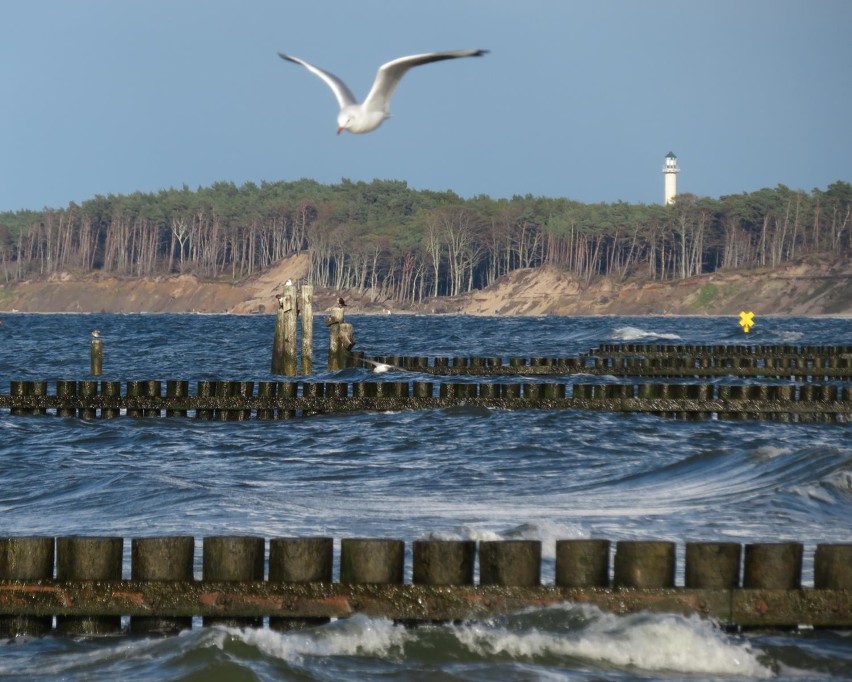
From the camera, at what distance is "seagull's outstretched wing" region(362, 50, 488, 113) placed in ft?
44.1

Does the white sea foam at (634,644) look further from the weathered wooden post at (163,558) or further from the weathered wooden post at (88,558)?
the weathered wooden post at (88,558)

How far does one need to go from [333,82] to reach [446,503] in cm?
455

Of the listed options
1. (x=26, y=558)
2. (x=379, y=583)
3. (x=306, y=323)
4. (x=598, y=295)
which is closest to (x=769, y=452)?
(x=379, y=583)

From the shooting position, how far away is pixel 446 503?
14.5m

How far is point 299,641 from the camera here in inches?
330

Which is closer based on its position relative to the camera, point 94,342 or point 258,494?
point 258,494

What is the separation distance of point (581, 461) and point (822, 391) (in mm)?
7013

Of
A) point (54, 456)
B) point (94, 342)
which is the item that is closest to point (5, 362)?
Answer: point (94, 342)

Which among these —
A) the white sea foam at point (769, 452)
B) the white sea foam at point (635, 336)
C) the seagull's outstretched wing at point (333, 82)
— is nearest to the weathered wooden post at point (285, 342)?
the white sea foam at point (769, 452)

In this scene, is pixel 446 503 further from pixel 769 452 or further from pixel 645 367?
pixel 645 367

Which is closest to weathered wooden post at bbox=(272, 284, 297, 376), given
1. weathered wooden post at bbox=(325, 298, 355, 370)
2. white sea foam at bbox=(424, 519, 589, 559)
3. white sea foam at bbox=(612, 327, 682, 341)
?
weathered wooden post at bbox=(325, 298, 355, 370)

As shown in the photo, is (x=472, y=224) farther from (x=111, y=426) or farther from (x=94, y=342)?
(x=111, y=426)

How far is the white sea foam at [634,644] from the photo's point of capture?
26.8 ft

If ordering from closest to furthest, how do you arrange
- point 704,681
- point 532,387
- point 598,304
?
point 704,681, point 532,387, point 598,304
